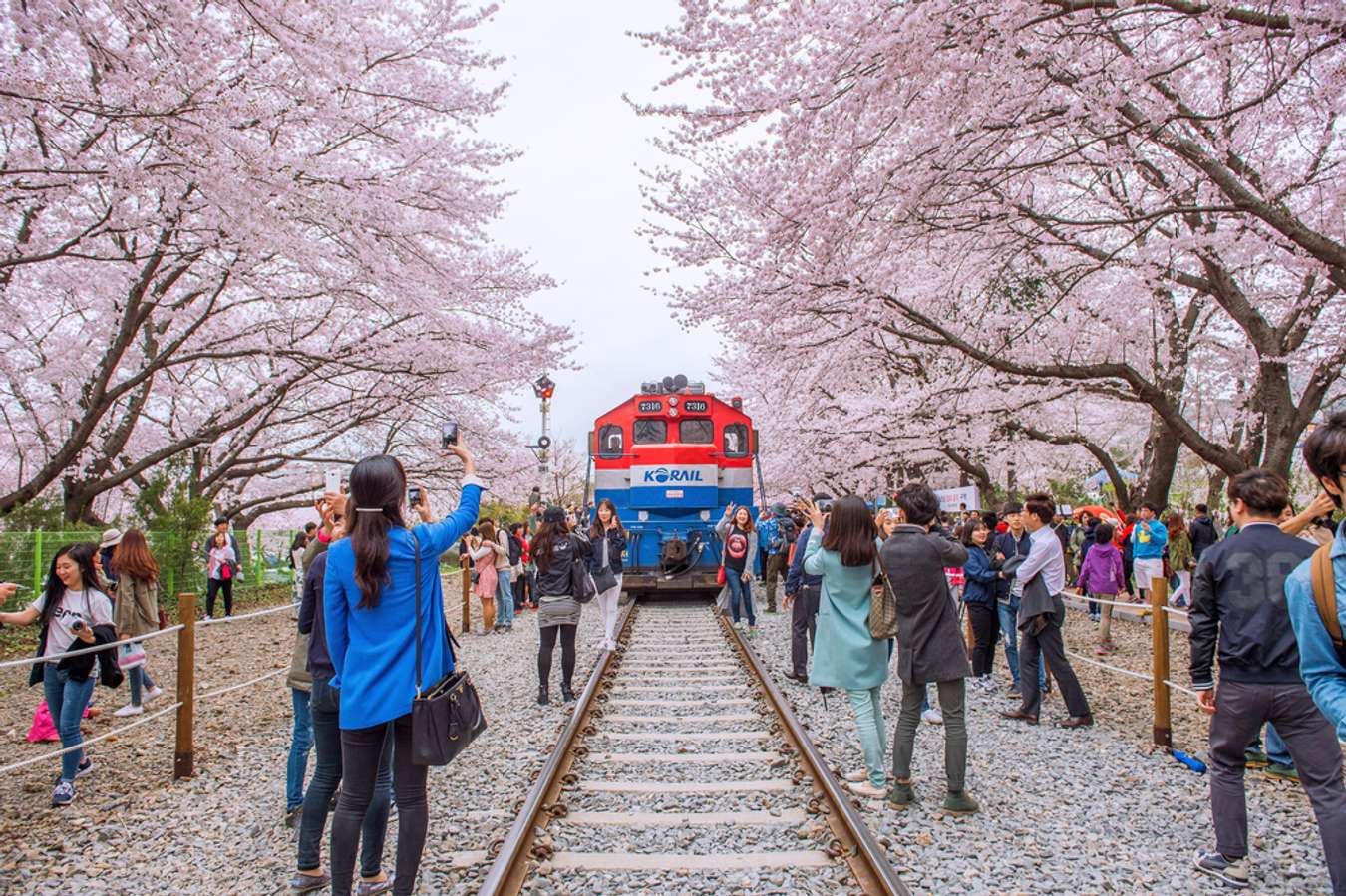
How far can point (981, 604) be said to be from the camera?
7520 millimetres

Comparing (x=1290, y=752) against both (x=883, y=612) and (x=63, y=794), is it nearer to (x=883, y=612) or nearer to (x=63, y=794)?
(x=883, y=612)

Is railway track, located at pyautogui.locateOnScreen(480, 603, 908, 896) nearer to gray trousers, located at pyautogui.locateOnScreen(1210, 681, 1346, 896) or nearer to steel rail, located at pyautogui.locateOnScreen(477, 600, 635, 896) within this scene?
steel rail, located at pyautogui.locateOnScreen(477, 600, 635, 896)

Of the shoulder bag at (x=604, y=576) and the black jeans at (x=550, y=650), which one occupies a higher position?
the shoulder bag at (x=604, y=576)

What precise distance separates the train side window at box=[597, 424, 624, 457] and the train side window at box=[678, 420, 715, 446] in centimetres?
110

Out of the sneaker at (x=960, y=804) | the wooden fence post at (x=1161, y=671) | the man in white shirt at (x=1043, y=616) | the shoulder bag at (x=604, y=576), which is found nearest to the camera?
the sneaker at (x=960, y=804)

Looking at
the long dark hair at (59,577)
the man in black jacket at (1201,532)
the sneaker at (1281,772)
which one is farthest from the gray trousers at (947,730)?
the man in black jacket at (1201,532)

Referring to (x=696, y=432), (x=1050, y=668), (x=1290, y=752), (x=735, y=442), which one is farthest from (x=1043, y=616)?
(x=696, y=432)

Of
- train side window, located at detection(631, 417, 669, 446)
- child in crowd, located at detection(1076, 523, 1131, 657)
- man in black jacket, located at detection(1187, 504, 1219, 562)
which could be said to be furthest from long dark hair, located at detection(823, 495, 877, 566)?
train side window, located at detection(631, 417, 669, 446)

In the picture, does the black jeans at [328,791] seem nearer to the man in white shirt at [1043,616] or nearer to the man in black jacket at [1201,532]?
the man in white shirt at [1043,616]

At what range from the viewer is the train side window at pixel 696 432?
1496 cm

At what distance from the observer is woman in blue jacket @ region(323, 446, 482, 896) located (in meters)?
3.11

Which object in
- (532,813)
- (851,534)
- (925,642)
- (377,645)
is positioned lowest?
(532,813)

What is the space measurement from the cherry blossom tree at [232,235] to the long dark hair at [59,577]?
298cm

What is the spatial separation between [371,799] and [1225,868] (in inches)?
146
